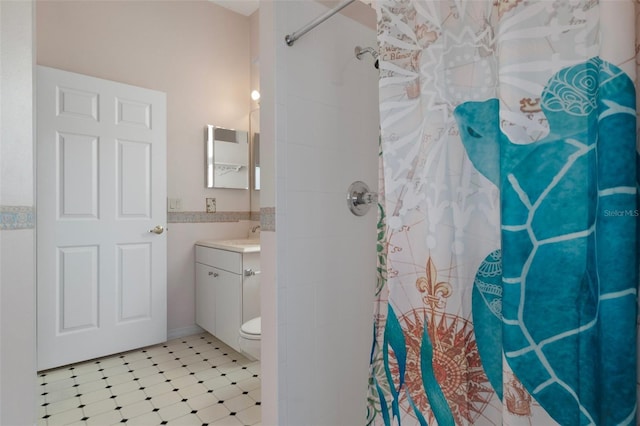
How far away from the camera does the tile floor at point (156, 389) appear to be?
1891mm

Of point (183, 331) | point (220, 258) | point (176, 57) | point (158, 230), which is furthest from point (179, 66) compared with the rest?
point (183, 331)

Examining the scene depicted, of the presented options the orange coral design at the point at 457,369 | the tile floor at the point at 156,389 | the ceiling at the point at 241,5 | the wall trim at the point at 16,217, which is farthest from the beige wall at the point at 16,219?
the ceiling at the point at 241,5

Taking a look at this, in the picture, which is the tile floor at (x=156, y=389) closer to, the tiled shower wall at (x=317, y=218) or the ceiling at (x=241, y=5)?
the tiled shower wall at (x=317, y=218)

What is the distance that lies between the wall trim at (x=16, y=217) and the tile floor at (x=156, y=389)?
118 centimetres

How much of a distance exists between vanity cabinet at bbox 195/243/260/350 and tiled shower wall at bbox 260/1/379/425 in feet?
3.77

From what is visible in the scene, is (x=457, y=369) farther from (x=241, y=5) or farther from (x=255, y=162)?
(x=241, y=5)

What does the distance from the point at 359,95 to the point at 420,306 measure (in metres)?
1.01

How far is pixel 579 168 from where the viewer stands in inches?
24.9

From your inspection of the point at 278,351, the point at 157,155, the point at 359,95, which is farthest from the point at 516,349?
the point at 157,155

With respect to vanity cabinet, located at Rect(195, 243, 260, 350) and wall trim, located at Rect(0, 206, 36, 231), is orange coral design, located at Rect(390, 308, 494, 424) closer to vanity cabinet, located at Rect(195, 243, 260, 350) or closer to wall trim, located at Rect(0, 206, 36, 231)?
wall trim, located at Rect(0, 206, 36, 231)

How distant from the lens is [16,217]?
4.25 feet

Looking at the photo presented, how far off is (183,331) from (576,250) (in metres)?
3.11

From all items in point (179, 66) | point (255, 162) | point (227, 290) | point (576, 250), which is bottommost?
point (227, 290)

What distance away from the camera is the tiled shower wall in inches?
51.2
